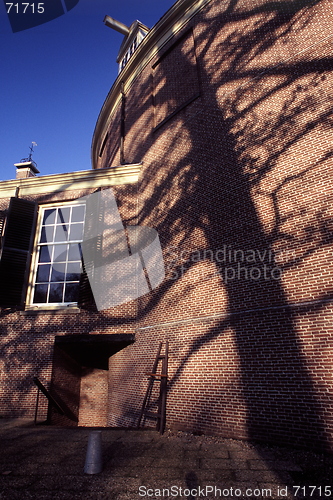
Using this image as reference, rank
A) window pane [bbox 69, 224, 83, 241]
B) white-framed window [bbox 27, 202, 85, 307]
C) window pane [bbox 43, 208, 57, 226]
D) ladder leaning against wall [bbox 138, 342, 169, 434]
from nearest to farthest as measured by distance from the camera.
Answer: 1. ladder leaning against wall [bbox 138, 342, 169, 434]
2. white-framed window [bbox 27, 202, 85, 307]
3. window pane [bbox 69, 224, 83, 241]
4. window pane [bbox 43, 208, 57, 226]

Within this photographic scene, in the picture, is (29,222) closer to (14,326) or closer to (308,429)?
(14,326)

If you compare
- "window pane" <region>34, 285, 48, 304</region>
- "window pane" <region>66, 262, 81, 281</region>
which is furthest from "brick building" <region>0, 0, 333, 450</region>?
"window pane" <region>66, 262, 81, 281</region>

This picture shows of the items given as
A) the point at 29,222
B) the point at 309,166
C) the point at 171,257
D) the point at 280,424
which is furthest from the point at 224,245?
the point at 29,222

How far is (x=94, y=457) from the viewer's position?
4.05m

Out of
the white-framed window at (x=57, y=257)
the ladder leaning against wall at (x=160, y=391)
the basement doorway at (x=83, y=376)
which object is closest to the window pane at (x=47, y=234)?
the white-framed window at (x=57, y=257)

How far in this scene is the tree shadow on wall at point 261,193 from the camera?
585 centimetres

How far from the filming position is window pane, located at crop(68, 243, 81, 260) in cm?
1023

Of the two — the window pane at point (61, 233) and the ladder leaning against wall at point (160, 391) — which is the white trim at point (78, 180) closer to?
the window pane at point (61, 233)

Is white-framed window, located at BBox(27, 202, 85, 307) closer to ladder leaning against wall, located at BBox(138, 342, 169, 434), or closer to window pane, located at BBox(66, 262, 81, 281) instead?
window pane, located at BBox(66, 262, 81, 281)

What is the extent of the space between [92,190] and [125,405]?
7.17 meters

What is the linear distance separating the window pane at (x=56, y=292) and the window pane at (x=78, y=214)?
2380 millimetres

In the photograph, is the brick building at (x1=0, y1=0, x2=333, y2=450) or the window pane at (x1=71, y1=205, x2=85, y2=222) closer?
the brick building at (x1=0, y1=0, x2=333, y2=450)

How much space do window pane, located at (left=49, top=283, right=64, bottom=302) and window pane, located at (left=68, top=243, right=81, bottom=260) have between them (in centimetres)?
98

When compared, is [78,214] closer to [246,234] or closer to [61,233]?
[61,233]
